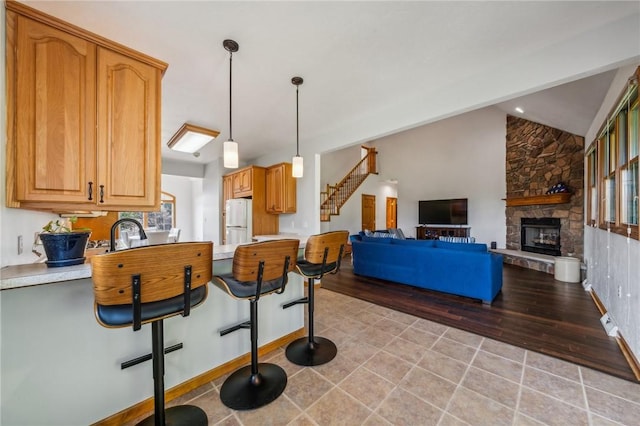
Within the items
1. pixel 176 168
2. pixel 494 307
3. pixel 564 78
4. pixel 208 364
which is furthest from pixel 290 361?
pixel 176 168

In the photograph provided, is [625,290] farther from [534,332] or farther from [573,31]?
[573,31]

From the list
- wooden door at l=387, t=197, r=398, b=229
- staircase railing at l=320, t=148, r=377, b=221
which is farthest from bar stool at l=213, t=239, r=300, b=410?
wooden door at l=387, t=197, r=398, b=229

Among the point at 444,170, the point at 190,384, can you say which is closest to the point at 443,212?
the point at 444,170

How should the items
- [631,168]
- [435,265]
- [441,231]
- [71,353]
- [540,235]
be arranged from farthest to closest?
[441,231]
[540,235]
[435,265]
[631,168]
[71,353]

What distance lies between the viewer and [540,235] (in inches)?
237

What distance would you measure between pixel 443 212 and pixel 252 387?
7528mm

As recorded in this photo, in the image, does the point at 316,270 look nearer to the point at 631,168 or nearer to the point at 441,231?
the point at 631,168

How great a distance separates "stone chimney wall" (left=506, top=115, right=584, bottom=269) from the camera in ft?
17.3

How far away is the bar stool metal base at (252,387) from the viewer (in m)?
1.67

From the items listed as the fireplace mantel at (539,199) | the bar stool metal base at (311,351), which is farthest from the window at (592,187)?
the bar stool metal base at (311,351)

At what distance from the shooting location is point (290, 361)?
84.0 inches

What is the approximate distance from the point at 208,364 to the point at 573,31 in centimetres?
390

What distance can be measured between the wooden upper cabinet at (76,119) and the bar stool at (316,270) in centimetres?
121

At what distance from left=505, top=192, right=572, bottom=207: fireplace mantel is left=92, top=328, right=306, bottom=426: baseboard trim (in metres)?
6.37
